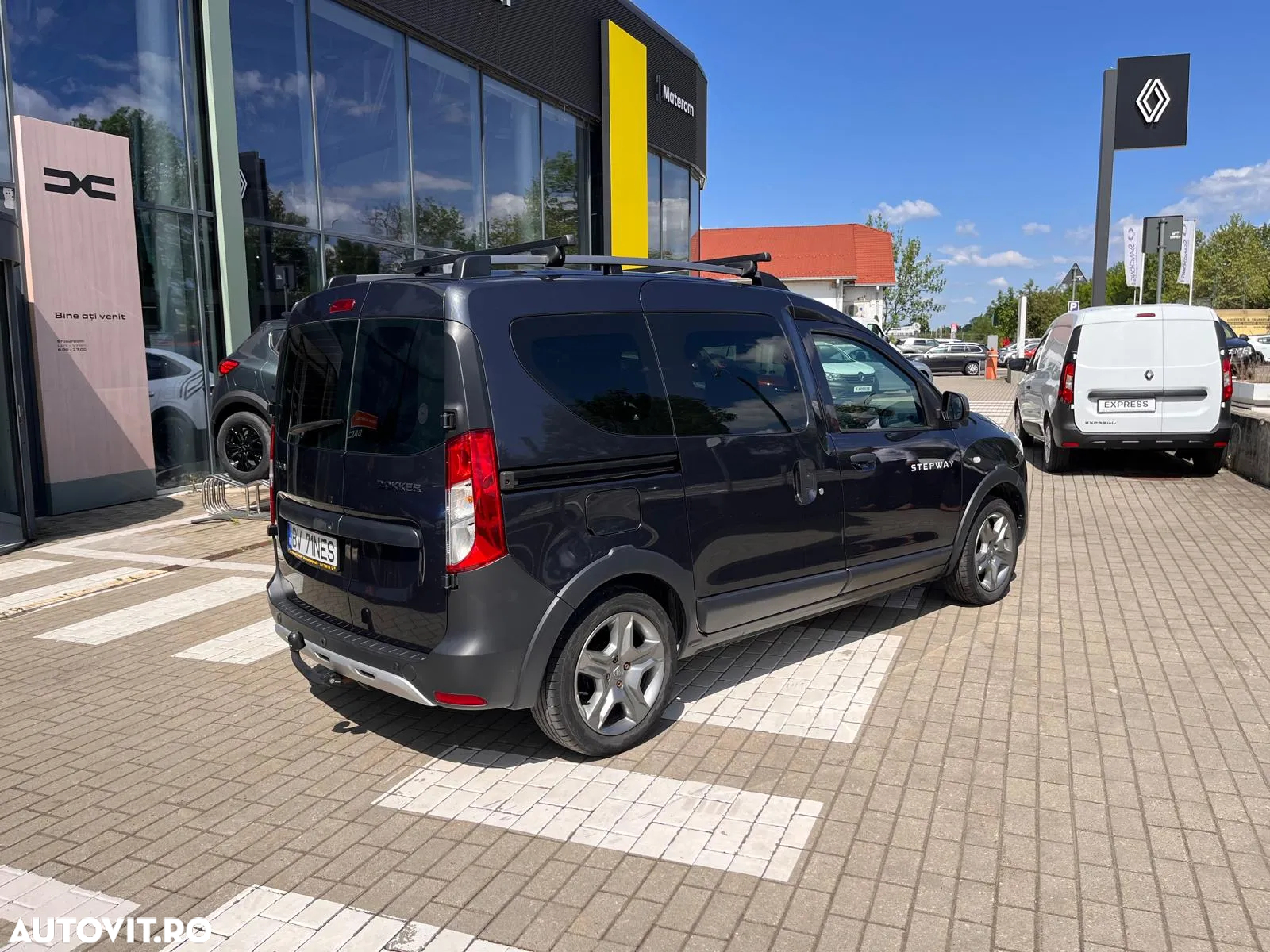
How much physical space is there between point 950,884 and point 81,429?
9693 mm

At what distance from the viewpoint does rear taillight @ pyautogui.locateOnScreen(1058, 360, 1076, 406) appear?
36.7 ft

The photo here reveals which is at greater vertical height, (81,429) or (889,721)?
(81,429)

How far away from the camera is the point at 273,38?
12734mm

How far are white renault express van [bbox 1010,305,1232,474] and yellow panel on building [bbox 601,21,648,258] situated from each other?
11755mm

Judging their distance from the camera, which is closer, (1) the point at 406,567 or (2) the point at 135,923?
(2) the point at 135,923

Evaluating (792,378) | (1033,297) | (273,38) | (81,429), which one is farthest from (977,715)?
(1033,297)

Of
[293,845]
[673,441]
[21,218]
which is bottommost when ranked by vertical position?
[293,845]

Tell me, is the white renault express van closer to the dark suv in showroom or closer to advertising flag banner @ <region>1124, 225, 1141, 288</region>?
the dark suv in showroom

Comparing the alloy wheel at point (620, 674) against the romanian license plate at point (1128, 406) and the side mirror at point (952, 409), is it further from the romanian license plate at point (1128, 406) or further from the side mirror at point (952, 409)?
the romanian license plate at point (1128, 406)

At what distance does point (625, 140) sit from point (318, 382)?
1954 centimetres

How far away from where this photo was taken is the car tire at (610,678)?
3811 millimetres

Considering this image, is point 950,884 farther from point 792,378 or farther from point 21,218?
point 21,218

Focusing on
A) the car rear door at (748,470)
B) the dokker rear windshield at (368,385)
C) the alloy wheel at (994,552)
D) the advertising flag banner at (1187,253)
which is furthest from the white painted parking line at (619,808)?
the advertising flag banner at (1187,253)

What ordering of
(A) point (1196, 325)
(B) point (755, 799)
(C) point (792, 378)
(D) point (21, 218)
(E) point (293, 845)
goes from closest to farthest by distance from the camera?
(E) point (293, 845)
(B) point (755, 799)
(C) point (792, 378)
(D) point (21, 218)
(A) point (1196, 325)
